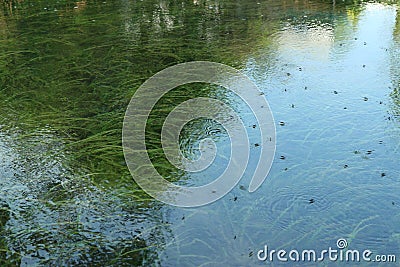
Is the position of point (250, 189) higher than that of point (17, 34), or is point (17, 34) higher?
point (17, 34)

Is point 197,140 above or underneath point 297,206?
above

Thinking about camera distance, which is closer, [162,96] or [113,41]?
[162,96]

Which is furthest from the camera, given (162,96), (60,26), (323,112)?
(60,26)

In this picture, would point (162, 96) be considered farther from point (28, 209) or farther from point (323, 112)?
point (28, 209)

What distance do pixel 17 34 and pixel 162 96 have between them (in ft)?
8.87

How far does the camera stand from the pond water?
111 inches

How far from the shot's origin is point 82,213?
3053 millimetres

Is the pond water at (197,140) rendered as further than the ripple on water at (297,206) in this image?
No

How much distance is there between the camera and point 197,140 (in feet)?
12.5

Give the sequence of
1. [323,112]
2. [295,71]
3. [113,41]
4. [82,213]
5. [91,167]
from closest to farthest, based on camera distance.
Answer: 1. [82,213]
2. [91,167]
3. [323,112]
4. [295,71]
5. [113,41]

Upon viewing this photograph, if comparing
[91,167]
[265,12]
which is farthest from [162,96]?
[265,12]

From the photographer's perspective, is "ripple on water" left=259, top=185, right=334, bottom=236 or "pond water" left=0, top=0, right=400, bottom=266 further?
"ripple on water" left=259, top=185, right=334, bottom=236

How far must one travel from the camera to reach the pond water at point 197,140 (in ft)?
9.24

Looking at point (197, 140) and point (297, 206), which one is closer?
point (297, 206)
